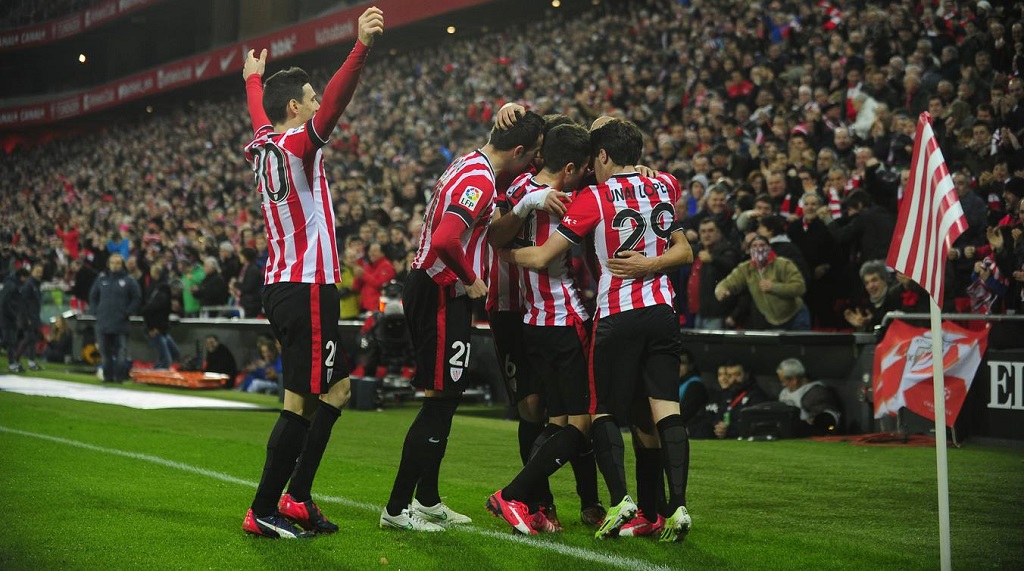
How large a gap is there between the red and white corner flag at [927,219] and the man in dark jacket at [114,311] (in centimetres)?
1529

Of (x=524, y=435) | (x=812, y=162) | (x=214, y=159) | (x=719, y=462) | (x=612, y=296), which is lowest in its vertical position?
(x=719, y=462)

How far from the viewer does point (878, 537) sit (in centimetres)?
523

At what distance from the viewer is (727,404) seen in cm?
1040

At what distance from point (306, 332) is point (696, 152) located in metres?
10.5

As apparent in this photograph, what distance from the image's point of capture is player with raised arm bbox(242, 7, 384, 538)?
5000mm

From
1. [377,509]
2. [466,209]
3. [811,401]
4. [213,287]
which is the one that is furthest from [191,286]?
[466,209]

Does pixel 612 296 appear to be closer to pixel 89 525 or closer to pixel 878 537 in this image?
pixel 878 537

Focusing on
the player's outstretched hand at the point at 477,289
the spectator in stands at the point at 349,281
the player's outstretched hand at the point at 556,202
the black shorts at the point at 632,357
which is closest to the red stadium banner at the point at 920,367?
the black shorts at the point at 632,357

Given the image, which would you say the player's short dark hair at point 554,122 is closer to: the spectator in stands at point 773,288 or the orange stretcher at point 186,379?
the spectator in stands at point 773,288

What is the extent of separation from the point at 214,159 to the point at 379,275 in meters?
10.1

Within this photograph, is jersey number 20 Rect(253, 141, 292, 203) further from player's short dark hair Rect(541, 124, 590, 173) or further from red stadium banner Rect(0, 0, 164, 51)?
red stadium banner Rect(0, 0, 164, 51)

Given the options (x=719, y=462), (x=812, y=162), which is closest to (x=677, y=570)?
(x=719, y=462)

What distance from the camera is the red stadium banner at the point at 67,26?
28.4 ft

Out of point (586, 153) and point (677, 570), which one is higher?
point (586, 153)
